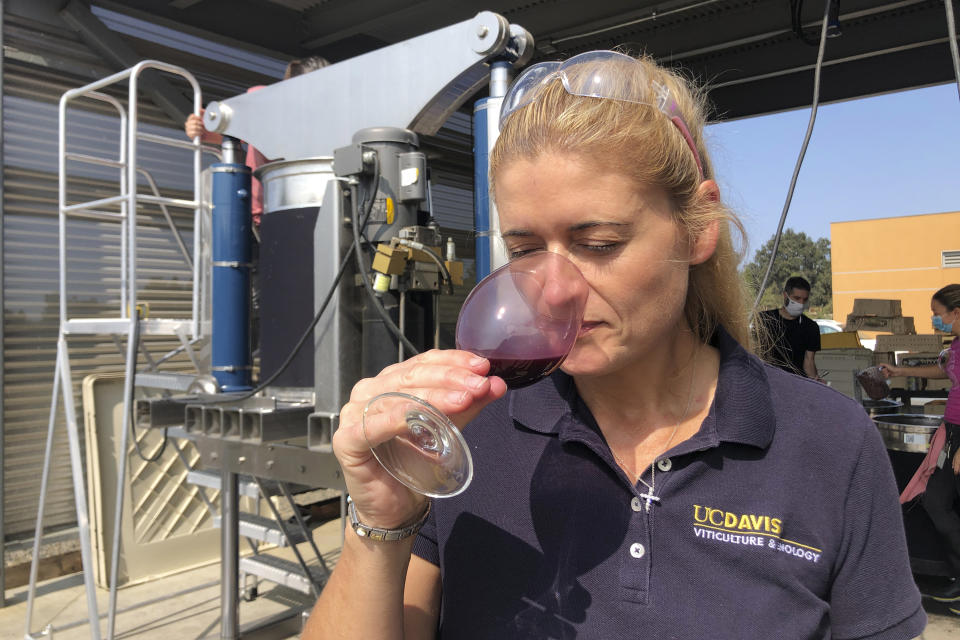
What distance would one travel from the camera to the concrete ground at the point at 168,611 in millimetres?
3754

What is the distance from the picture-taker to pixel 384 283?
8.14 ft

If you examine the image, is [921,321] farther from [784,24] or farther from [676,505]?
[676,505]

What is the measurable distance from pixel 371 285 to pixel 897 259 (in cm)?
2695

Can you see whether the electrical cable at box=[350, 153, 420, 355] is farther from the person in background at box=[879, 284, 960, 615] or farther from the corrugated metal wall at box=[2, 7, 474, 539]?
the person in background at box=[879, 284, 960, 615]

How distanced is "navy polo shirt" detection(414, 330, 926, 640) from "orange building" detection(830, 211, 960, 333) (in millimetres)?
24334

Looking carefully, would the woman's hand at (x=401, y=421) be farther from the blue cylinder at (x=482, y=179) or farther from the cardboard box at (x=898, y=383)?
the cardboard box at (x=898, y=383)

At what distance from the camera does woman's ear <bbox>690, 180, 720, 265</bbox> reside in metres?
1.03

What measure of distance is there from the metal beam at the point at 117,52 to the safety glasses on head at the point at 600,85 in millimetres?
4644

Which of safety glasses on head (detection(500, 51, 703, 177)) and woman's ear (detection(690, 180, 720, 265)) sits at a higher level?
safety glasses on head (detection(500, 51, 703, 177))

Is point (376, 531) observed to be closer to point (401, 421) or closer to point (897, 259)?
point (401, 421)

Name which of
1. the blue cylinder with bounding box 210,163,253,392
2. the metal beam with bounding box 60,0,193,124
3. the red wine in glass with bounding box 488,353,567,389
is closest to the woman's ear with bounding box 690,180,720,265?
the red wine in glass with bounding box 488,353,567,389

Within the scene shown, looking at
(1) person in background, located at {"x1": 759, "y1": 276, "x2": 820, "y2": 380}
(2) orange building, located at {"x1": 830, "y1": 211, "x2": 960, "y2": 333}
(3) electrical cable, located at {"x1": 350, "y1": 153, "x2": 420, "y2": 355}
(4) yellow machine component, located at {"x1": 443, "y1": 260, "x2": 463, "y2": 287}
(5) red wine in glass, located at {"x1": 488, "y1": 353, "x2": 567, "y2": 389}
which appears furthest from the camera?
(2) orange building, located at {"x1": 830, "y1": 211, "x2": 960, "y2": 333}

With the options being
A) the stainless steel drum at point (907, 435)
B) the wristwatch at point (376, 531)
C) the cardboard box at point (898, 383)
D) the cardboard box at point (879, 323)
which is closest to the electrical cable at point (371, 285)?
the wristwatch at point (376, 531)

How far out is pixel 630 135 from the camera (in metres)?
0.92
